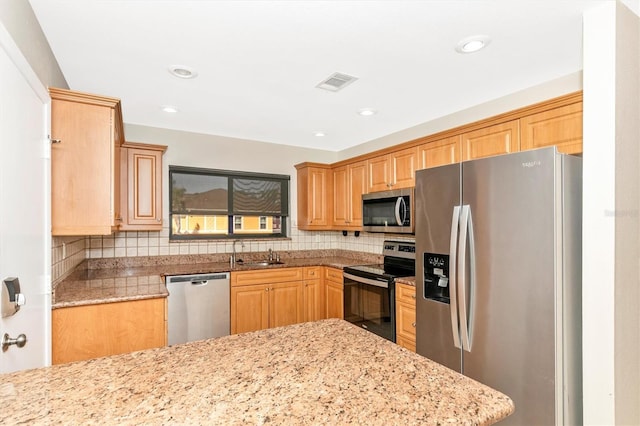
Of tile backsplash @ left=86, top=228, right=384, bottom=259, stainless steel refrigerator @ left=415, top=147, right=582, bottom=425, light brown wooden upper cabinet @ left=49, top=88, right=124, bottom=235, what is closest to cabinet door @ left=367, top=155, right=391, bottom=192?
tile backsplash @ left=86, top=228, right=384, bottom=259

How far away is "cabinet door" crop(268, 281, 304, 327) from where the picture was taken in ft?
12.5

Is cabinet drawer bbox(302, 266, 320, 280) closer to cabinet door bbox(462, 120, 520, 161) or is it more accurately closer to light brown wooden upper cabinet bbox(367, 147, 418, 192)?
light brown wooden upper cabinet bbox(367, 147, 418, 192)

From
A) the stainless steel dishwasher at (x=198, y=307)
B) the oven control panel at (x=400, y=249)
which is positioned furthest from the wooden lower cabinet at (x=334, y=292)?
the stainless steel dishwasher at (x=198, y=307)

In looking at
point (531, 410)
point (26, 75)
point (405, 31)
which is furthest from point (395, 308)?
point (26, 75)

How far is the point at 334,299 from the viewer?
3.94 m

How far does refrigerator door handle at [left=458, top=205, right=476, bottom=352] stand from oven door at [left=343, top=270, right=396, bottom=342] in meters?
0.90

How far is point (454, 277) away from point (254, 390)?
1.66 m

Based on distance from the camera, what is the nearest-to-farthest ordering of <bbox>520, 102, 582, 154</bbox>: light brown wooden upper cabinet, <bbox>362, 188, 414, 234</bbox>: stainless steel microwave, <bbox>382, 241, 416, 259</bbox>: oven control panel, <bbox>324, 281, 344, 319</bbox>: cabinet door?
<bbox>520, 102, 582, 154</bbox>: light brown wooden upper cabinet < <bbox>362, 188, 414, 234</bbox>: stainless steel microwave < <bbox>382, 241, 416, 259</bbox>: oven control panel < <bbox>324, 281, 344, 319</bbox>: cabinet door

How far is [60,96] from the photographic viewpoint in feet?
6.57

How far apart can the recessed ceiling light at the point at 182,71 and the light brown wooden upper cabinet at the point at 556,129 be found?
2290 mm

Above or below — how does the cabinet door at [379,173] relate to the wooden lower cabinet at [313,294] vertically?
above

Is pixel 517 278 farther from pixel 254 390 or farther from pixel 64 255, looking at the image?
A: pixel 64 255

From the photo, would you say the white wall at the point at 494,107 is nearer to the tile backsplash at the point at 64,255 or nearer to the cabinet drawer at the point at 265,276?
the cabinet drawer at the point at 265,276

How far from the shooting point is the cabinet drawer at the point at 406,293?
2.84m
